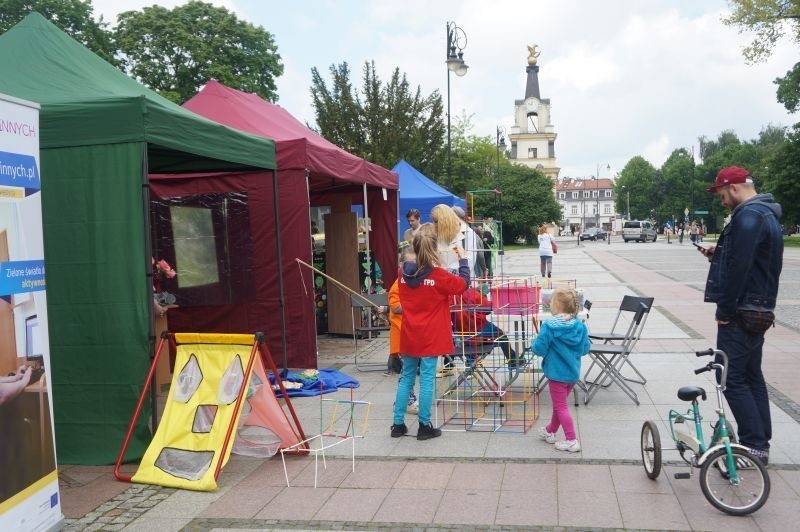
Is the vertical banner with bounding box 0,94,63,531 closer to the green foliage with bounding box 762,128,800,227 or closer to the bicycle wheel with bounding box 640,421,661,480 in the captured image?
the bicycle wheel with bounding box 640,421,661,480

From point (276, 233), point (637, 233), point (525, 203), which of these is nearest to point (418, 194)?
point (276, 233)

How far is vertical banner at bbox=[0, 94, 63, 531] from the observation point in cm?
349

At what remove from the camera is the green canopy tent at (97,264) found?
17.5 ft

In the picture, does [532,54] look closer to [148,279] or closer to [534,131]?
[534,131]

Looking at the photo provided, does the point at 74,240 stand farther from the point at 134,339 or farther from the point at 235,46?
the point at 235,46

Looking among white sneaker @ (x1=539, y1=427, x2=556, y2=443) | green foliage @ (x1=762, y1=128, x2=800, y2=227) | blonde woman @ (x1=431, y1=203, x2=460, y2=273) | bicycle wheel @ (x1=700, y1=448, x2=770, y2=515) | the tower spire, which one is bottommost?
white sneaker @ (x1=539, y1=427, x2=556, y2=443)

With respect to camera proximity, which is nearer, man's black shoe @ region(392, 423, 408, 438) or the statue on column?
man's black shoe @ region(392, 423, 408, 438)

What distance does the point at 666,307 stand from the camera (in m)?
13.9

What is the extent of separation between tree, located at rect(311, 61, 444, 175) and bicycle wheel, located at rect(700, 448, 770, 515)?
85.0 feet

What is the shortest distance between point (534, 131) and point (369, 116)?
88.9 meters

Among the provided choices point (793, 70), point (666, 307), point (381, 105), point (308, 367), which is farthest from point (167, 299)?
point (793, 70)

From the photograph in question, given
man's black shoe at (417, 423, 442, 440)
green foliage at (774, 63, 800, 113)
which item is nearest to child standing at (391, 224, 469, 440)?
man's black shoe at (417, 423, 442, 440)

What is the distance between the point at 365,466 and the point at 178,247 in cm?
495

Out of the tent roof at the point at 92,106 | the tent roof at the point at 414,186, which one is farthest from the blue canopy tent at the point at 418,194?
the tent roof at the point at 92,106
